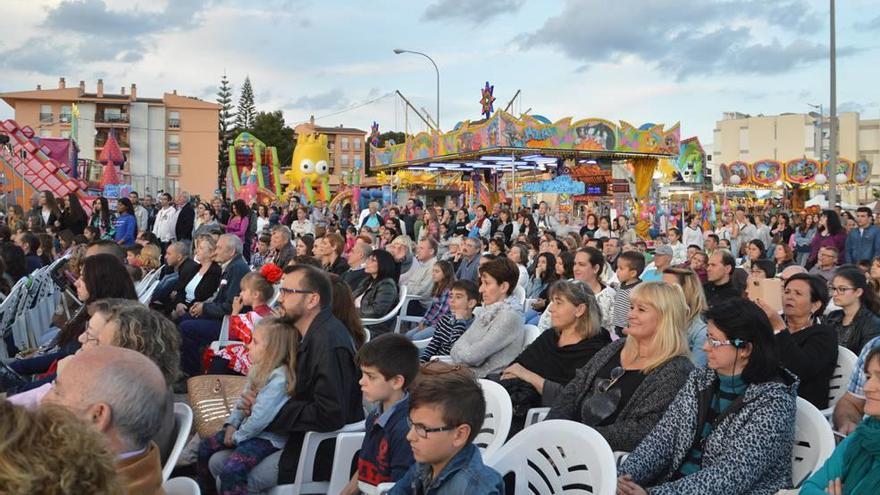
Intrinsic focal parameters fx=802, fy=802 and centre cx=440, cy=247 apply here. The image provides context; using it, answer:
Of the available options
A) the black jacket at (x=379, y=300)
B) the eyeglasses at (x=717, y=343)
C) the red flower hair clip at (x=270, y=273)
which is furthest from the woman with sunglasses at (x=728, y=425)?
the black jacket at (x=379, y=300)

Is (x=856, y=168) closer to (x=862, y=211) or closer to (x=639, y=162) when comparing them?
(x=639, y=162)

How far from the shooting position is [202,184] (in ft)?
201

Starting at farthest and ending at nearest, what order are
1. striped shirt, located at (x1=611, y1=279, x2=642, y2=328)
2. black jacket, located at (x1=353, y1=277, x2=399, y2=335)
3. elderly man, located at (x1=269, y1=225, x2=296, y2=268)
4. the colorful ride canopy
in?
the colorful ride canopy
elderly man, located at (x1=269, y1=225, x2=296, y2=268)
black jacket, located at (x1=353, y1=277, x2=399, y2=335)
striped shirt, located at (x1=611, y1=279, x2=642, y2=328)

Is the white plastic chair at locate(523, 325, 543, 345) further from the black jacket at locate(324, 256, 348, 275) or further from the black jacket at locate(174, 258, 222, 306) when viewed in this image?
the black jacket at locate(324, 256, 348, 275)

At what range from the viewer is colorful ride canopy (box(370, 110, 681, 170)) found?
21.5m

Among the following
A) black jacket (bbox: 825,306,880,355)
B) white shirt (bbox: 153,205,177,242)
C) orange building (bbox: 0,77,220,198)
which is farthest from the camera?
orange building (bbox: 0,77,220,198)

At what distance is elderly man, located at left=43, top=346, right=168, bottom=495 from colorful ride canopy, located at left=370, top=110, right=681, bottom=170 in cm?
1951

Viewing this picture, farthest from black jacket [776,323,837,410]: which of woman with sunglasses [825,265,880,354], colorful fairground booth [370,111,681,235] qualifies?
colorful fairground booth [370,111,681,235]

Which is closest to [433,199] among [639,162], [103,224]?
[639,162]

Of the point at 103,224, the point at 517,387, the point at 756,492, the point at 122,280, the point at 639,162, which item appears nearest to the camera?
the point at 756,492

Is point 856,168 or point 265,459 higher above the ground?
point 856,168

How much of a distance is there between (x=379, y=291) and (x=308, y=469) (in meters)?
3.64

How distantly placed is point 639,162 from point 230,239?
20087mm

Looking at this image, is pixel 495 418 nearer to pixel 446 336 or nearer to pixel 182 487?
pixel 182 487
